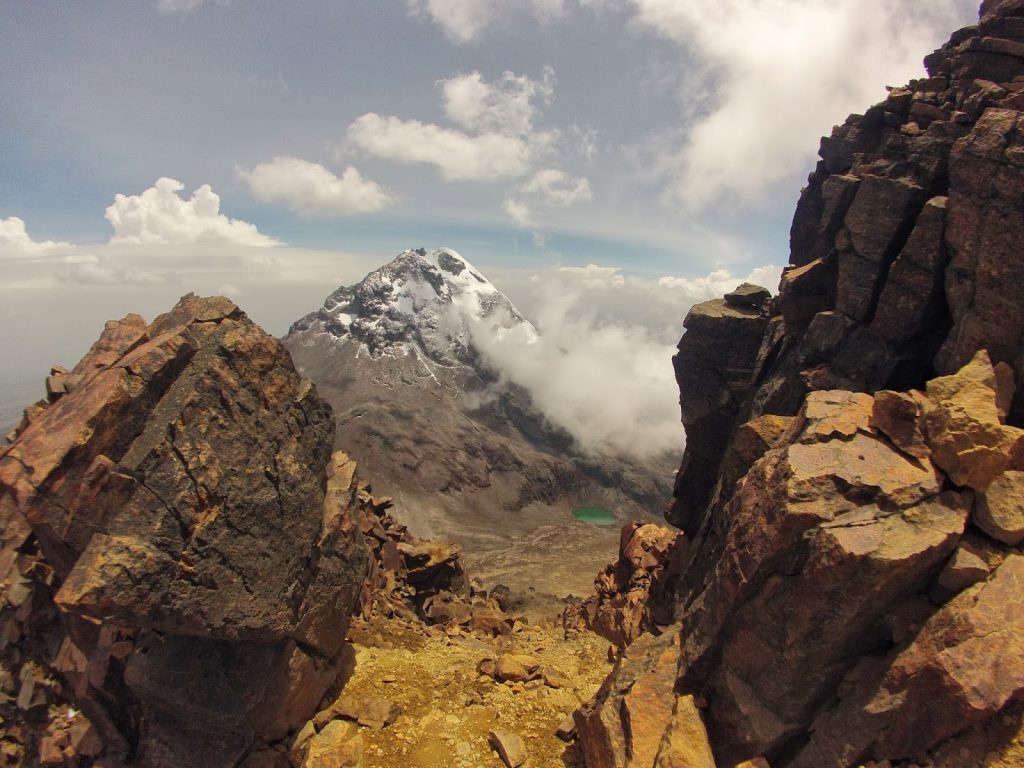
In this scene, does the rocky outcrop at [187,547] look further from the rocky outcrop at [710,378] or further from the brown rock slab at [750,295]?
the brown rock slab at [750,295]

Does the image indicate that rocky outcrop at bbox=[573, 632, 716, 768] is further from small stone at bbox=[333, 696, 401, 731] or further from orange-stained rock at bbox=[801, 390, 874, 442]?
orange-stained rock at bbox=[801, 390, 874, 442]

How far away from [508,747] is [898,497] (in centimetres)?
1552

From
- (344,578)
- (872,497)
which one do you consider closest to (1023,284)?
(872,497)

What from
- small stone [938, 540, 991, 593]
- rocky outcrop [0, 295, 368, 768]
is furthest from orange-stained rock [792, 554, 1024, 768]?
rocky outcrop [0, 295, 368, 768]

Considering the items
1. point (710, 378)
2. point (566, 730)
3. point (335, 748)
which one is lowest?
point (335, 748)

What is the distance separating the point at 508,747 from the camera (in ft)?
64.2

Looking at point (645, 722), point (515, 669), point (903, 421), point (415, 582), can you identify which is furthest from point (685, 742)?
point (415, 582)

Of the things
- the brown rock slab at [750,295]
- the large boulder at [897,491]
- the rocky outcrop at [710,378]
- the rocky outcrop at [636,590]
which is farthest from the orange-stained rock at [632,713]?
the brown rock slab at [750,295]

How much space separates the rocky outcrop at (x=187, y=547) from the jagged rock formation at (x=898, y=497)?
41.6 feet

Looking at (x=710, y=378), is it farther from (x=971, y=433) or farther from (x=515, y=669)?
(x=515, y=669)

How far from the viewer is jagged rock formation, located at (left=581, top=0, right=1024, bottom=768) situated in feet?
44.7

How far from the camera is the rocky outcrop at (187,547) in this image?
18.0m

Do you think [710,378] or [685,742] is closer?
[685,742]

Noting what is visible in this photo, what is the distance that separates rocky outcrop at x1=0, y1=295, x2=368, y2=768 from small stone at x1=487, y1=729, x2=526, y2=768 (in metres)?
7.34
